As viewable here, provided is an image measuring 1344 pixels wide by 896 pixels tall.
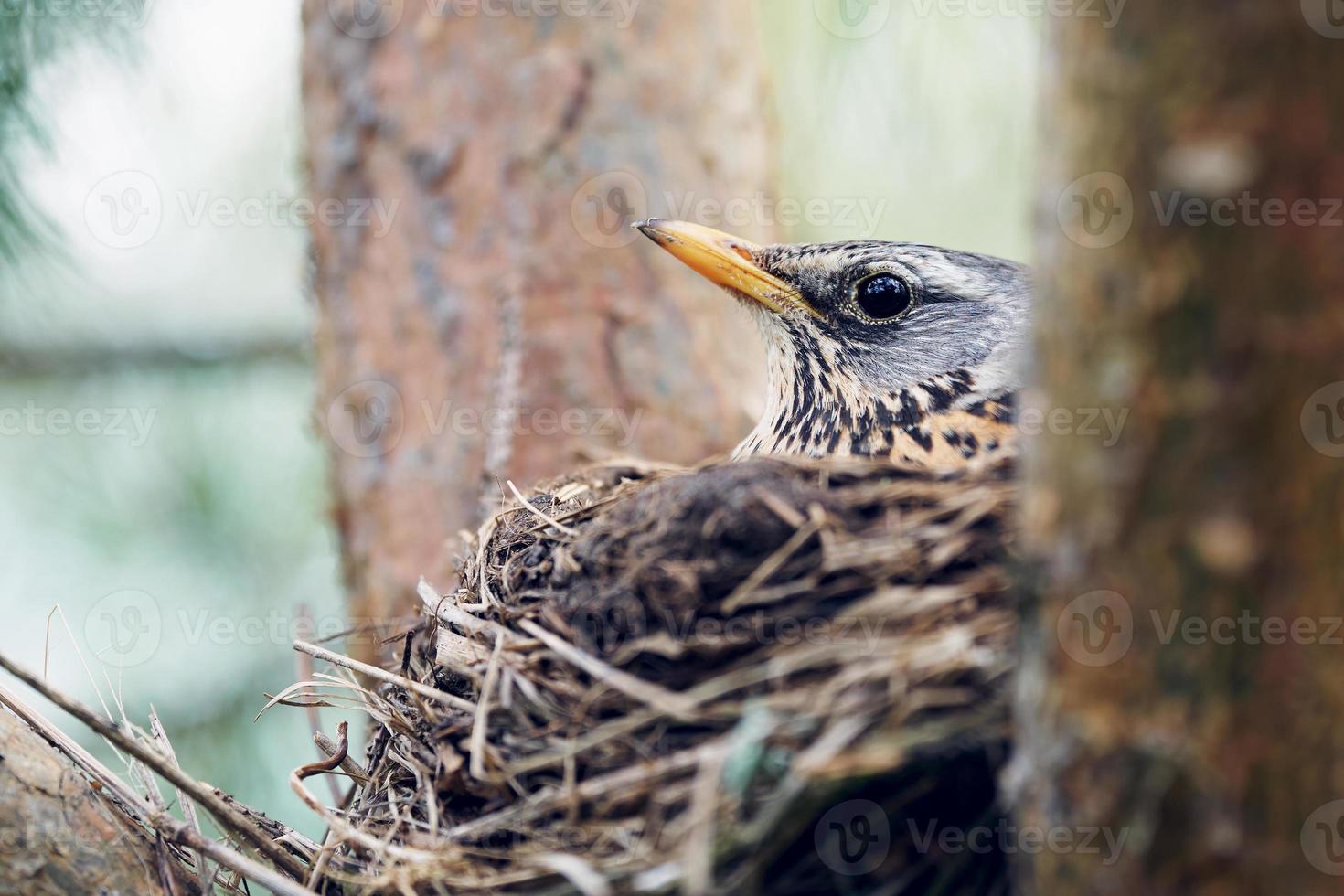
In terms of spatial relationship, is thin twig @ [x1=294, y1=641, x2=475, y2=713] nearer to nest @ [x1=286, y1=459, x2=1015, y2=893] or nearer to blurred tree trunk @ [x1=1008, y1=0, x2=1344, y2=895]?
nest @ [x1=286, y1=459, x2=1015, y2=893]

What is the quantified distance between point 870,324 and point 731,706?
5.50 ft

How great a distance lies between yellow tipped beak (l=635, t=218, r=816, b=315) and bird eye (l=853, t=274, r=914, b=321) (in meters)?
0.14

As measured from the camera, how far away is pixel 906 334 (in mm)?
3111

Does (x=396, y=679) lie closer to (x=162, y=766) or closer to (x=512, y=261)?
(x=162, y=766)

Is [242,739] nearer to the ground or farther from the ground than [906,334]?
A: nearer to the ground

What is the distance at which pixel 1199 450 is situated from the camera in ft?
3.95

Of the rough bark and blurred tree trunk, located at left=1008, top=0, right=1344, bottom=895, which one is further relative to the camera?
the rough bark

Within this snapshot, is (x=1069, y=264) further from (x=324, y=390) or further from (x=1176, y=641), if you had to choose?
(x=324, y=390)

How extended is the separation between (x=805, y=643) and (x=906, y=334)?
1.60 meters

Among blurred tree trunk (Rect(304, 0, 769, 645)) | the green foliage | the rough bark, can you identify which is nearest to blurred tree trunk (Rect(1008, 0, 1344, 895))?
the rough bark

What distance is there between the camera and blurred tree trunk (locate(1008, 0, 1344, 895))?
1.16 metres

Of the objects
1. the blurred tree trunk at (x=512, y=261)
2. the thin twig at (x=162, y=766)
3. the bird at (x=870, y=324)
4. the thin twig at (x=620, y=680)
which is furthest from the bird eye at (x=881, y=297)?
Answer: the thin twig at (x=162, y=766)

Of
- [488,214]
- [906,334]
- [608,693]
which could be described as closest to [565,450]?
[488,214]

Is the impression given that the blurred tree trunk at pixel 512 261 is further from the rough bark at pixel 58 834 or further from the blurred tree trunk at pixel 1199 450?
the blurred tree trunk at pixel 1199 450
